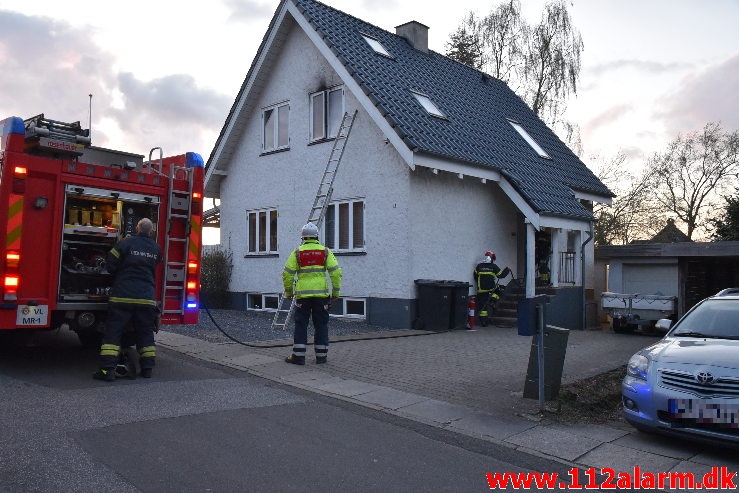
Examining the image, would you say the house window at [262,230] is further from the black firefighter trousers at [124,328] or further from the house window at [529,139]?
the black firefighter trousers at [124,328]

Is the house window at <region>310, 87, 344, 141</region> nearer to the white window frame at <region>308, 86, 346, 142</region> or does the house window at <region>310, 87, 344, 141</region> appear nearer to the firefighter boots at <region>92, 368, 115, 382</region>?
the white window frame at <region>308, 86, 346, 142</region>

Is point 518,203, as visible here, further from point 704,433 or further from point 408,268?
point 704,433

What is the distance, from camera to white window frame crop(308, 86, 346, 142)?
593 inches

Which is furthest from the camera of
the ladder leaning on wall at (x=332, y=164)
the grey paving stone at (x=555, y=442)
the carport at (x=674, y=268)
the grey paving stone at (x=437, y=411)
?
the carport at (x=674, y=268)

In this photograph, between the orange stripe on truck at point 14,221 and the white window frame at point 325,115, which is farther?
the white window frame at point 325,115

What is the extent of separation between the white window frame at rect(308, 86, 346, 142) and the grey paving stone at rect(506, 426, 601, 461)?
10.4m

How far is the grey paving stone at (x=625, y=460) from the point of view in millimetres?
5047

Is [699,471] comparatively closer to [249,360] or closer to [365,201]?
[249,360]

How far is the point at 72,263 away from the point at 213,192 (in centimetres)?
1140

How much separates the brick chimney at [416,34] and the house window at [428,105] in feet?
13.3

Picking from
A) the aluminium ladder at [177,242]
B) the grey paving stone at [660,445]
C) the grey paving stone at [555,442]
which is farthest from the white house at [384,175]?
the grey paving stone at [660,445]

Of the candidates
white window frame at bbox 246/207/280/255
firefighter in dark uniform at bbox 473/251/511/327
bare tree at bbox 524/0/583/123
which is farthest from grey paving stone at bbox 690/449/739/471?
bare tree at bbox 524/0/583/123

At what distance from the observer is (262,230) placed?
17078 mm

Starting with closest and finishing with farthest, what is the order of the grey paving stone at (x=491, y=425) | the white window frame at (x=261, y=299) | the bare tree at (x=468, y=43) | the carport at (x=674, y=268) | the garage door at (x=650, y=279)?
the grey paving stone at (x=491, y=425), the carport at (x=674, y=268), the garage door at (x=650, y=279), the white window frame at (x=261, y=299), the bare tree at (x=468, y=43)
